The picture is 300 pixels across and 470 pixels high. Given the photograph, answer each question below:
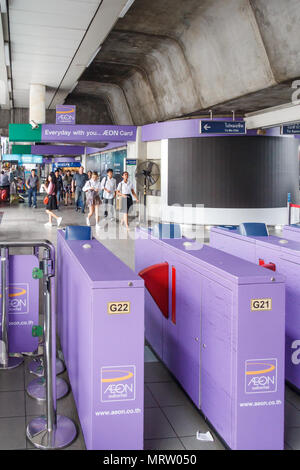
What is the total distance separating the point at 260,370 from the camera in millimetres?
2857

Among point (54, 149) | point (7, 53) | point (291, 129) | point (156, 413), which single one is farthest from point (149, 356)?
point (54, 149)

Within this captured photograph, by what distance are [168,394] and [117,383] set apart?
1.13 meters

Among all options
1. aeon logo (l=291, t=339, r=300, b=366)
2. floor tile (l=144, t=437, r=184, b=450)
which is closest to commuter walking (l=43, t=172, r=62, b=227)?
aeon logo (l=291, t=339, r=300, b=366)

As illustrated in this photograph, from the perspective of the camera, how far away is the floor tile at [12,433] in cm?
299

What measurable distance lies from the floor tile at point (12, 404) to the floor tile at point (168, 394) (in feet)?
3.14

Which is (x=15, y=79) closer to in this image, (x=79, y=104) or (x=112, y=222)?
(x=112, y=222)

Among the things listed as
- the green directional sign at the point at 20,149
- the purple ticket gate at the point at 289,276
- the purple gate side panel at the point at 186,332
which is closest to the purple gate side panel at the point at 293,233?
the purple ticket gate at the point at 289,276

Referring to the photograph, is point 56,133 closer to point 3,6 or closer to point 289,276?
point 3,6

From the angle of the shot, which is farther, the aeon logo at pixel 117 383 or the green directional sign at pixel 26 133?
the green directional sign at pixel 26 133

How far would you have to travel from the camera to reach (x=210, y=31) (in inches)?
493

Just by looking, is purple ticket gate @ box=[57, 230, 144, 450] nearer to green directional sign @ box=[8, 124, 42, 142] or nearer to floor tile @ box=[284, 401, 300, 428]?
floor tile @ box=[284, 401, 300, 428]

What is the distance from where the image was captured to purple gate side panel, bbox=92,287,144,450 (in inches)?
108

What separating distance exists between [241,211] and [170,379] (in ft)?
40.4

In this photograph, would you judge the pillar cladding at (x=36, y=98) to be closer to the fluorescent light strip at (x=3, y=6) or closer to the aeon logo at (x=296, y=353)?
the fluorescent light strip at (x=3, y=6)
